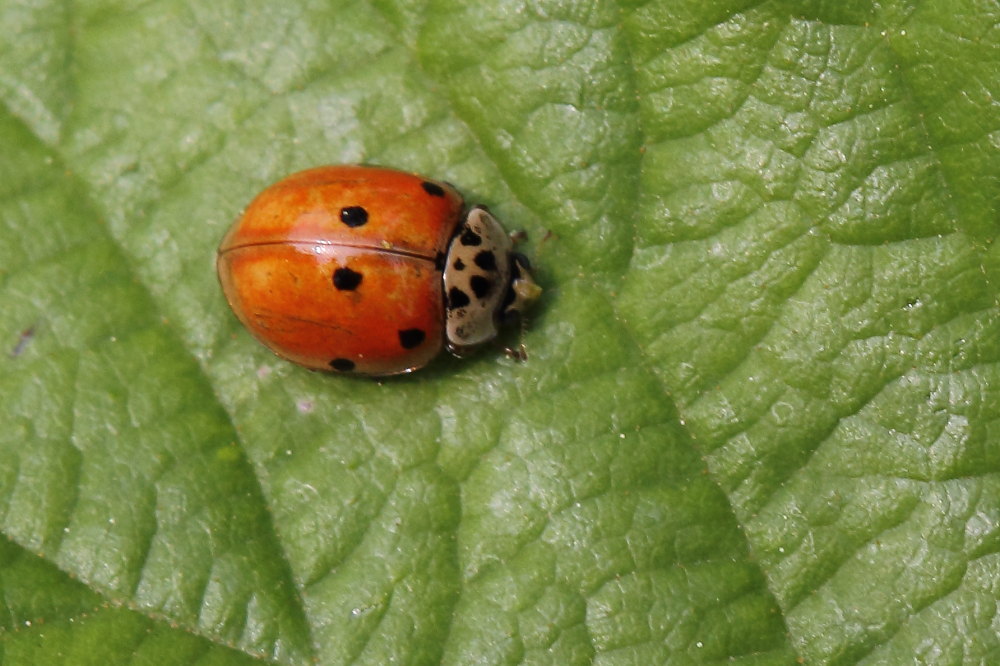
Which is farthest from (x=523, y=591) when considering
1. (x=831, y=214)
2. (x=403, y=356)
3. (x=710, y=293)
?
(x=831, y=214)

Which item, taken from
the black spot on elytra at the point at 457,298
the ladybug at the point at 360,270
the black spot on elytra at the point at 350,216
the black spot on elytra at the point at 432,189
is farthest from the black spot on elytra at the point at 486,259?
the black spot on elytra at the point at 350,216

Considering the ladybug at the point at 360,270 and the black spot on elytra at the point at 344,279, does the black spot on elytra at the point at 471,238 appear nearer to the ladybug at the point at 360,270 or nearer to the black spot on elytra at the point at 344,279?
the ladybug at the point at 360,270

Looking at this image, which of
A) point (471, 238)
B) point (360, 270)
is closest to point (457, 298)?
point (471, 238)

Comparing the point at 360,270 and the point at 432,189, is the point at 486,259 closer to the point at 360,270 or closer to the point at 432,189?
the point at 432,189

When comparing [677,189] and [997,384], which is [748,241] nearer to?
[677,189]

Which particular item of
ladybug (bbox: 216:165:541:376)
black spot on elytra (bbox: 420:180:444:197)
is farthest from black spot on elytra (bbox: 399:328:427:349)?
black spot on elytra (bbox: 420:180:444:197)
